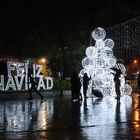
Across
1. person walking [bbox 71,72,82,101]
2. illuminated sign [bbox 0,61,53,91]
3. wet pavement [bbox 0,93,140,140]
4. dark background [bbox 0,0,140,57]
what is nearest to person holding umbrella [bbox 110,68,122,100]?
person walking [bbox 71,72,82,101]

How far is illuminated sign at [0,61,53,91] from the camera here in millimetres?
31375

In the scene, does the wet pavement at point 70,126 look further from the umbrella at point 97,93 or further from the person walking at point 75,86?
the umbrella at point 97,93

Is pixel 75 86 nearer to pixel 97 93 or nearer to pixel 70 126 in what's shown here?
pixel 97 93

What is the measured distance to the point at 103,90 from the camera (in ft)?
96.7

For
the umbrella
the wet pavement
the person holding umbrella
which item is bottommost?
the wet pavement

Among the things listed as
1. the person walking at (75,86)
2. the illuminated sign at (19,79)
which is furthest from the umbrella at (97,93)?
the illuminated sign at (19,79)

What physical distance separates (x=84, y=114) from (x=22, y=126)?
4.02 meters

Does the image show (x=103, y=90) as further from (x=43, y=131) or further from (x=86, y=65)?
(x=43, y=131)

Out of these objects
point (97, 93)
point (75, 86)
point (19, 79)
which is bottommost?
point (97, 93)

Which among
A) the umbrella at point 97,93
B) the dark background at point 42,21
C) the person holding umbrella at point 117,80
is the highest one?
the dark background at point 42,21

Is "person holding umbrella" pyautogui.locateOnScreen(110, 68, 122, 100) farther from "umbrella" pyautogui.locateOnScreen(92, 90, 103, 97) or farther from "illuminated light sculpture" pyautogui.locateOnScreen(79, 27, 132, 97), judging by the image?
"umbrella" pyautogui.locateOnScreen(92, 90, 103, 97)

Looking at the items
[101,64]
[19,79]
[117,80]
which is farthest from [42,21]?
[19,79]

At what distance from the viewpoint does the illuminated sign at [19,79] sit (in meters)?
31.4

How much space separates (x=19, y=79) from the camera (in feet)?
106
